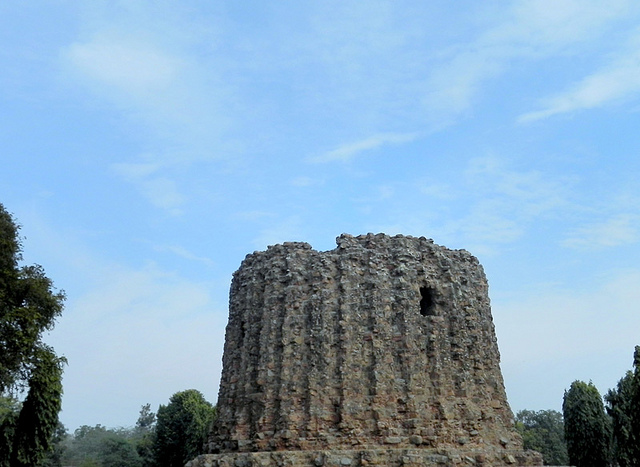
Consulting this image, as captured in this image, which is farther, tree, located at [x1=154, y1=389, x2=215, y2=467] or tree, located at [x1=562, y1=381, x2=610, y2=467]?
tree, located at [x1=154, y1=389, x2=215, y2=467]

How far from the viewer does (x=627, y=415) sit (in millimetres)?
22484

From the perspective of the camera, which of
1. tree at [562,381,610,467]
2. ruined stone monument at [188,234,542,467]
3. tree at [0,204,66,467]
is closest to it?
ruined stone monument at [188,234,542,467]

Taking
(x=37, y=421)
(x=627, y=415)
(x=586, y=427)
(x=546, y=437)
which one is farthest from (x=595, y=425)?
(x=546, y=437)

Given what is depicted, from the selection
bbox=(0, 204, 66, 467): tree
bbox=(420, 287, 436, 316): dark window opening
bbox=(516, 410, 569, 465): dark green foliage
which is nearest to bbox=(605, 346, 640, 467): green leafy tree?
bbox=(420, 287, 436, 316): dark window opening

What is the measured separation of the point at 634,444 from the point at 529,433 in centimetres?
2642

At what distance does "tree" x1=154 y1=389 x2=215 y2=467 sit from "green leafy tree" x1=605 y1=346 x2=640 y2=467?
1973 centimetres

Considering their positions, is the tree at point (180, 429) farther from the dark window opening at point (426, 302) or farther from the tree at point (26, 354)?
the dark window opening at point (426, 302)

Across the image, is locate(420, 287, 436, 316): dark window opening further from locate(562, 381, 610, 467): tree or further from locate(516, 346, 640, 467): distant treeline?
locate(562, 381, 610, 467): tree

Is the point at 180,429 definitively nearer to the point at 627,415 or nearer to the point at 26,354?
the point at 26,354

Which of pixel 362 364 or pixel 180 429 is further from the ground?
pixel 180 429

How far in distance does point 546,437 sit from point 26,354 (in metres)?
42.1

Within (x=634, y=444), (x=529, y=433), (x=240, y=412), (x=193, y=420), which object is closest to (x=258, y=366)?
(x=240, y=412)

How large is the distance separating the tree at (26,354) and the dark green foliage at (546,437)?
2672 cm

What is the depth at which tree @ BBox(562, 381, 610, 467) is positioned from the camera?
79.7 feet
